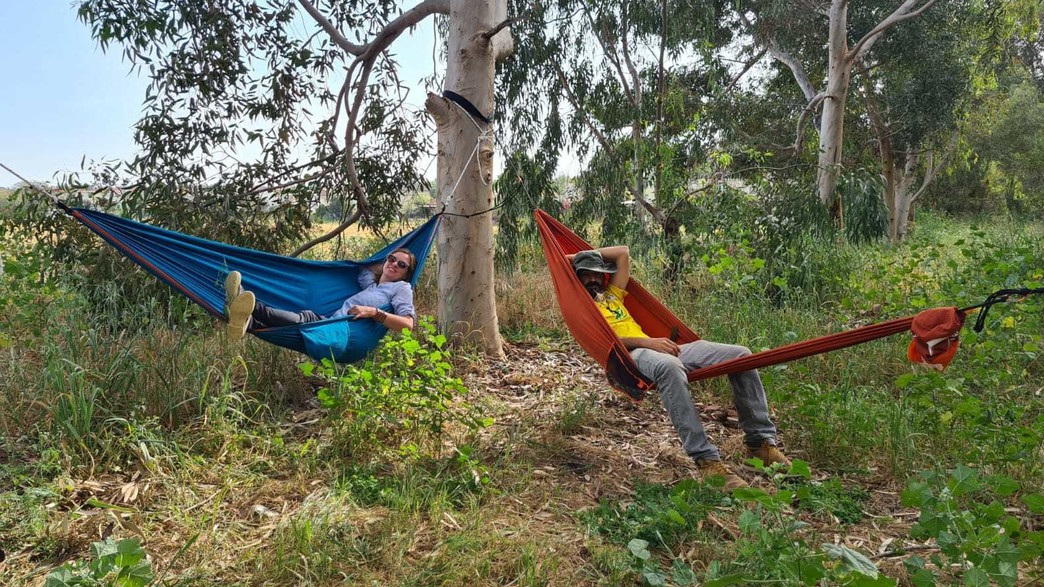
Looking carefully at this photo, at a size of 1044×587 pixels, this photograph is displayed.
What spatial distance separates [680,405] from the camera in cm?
255

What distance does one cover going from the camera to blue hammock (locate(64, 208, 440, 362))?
2.67 m

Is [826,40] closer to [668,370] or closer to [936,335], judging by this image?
[668,370]

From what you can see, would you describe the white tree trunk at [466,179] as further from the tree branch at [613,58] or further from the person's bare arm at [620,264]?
the tree branch at [613,58]

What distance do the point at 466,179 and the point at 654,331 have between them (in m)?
1.34

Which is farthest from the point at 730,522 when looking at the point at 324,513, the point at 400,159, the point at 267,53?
the point at 267,53

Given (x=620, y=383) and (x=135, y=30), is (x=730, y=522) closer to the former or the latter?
(x=620, y=383)

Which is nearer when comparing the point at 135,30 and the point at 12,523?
the point at 12,523

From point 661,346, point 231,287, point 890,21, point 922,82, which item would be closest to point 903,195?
point 922,82

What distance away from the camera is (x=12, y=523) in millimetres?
2016

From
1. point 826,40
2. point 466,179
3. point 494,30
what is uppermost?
point 826,40

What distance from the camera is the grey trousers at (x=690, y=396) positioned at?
2535 millimetres

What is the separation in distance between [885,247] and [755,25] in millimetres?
5393

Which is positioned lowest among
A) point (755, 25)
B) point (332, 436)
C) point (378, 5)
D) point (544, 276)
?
point (332, 436)

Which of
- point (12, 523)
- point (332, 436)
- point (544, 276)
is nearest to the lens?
point (12, 523)
